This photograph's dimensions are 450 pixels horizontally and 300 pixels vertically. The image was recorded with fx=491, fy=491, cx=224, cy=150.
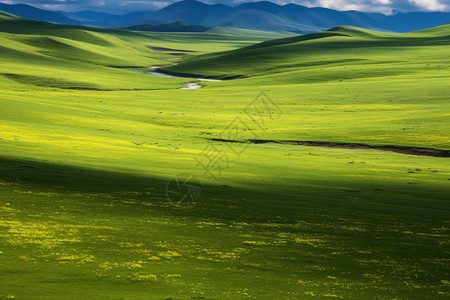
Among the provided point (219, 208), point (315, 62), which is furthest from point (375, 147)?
point (315, 62)

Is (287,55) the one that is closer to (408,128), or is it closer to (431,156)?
(408,128)

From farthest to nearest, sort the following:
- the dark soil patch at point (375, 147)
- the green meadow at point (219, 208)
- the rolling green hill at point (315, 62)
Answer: the rolling green hill at point (315, 62) → the dark soil patch at point (375, 147) → the green meadow at point (219, 208)

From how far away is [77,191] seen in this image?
29391 millimetres

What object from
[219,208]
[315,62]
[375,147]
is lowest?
[219,208]

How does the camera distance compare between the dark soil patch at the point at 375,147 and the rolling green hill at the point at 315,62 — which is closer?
the dark soil patch at the point at 375,147

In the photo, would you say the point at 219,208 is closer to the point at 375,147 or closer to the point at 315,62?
the point at 375,147

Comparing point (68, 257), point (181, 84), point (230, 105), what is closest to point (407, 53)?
point (181, 84)

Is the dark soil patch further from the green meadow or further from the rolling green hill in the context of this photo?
the rolling green hill

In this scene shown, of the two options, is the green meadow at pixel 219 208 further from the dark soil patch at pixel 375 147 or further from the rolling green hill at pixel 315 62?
the rolling green hill at pixel 315 62

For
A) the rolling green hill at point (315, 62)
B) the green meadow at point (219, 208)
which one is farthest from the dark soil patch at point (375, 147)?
the rolling green hill at point (315, 62)

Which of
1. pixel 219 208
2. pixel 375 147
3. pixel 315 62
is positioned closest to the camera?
pixel 219 208

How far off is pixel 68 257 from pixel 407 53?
6903 inches

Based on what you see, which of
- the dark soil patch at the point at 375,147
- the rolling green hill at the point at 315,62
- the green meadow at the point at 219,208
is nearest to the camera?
the green meadow at the point at 219,208

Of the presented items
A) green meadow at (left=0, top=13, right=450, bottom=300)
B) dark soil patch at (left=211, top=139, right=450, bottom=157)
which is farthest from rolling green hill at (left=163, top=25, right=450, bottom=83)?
dark soil patch at (left=211, top=139, right=450, bottom=157)
